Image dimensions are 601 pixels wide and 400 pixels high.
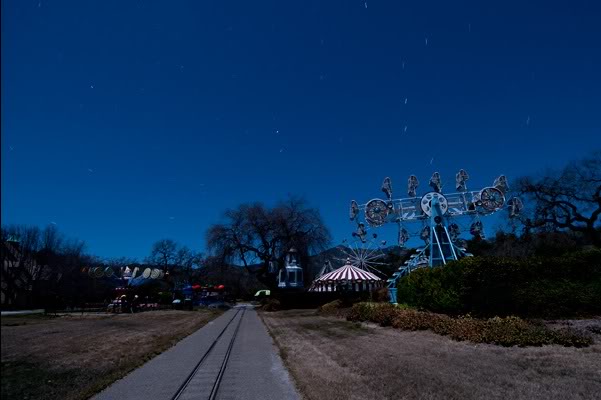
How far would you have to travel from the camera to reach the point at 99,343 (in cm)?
1802

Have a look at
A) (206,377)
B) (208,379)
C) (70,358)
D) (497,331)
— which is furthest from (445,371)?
(70,358)

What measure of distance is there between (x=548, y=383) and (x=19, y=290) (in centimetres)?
919

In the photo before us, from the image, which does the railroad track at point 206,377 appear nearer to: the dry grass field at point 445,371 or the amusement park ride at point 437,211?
the dry grass field at point 445,371

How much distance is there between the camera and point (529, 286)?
54.5 ft

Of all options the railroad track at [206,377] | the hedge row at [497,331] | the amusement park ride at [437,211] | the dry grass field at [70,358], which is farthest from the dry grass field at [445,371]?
the amusement park ride at [437,211]

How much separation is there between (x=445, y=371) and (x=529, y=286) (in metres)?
8.70

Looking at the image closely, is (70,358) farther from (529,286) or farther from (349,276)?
(349,276)

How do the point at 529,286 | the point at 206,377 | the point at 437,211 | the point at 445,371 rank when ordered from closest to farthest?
the point at 445,371 → the point at 206,377 → the point at 529,286 → the point at 437,211

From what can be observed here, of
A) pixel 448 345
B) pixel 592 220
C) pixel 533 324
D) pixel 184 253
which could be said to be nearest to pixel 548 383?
pixel 448 345

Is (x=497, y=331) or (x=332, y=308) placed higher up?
(x=497, y=331)

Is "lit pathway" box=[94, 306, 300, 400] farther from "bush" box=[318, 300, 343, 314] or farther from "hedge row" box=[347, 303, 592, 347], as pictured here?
"bush" box=[318, 300, 343, 314]

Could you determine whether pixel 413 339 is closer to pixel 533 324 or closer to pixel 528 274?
pixel 533 324

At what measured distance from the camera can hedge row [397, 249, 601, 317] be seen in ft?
52.3

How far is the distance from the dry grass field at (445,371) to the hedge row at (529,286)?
12.9ft
